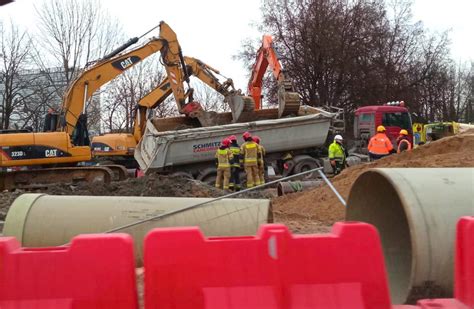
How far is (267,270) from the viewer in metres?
3.10

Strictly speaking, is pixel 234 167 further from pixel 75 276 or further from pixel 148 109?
pixel 75 276

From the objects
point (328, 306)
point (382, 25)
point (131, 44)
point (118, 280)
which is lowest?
point (328, 306)

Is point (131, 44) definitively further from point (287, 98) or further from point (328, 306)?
point (328, 306)

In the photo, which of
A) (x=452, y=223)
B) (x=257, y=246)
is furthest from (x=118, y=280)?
(x=452, y=223)

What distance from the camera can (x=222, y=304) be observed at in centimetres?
301

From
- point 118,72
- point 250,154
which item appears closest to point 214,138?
point 250,154

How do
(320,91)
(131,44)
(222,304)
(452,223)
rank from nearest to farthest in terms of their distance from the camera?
(222,304) < (452,223) < (131,44) < (320,91)

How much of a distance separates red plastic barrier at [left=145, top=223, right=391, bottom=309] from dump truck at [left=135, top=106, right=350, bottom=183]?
12045mm

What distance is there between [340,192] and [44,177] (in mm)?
9192

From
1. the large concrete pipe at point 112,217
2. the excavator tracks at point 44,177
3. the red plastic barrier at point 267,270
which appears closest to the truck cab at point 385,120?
the excavator tracks at point 44,177

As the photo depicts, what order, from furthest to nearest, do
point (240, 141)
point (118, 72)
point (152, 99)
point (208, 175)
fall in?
point (152, 99) → point (118, 72) → point (208, 175) → point (240, 141)

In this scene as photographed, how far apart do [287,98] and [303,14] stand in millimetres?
27296

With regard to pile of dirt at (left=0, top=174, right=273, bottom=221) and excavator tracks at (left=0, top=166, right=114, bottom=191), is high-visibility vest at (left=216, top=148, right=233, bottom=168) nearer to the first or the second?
pile of dirt at (left=0, top=174, right=273, bottom=221)

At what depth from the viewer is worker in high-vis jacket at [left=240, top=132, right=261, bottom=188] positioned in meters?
13.7
